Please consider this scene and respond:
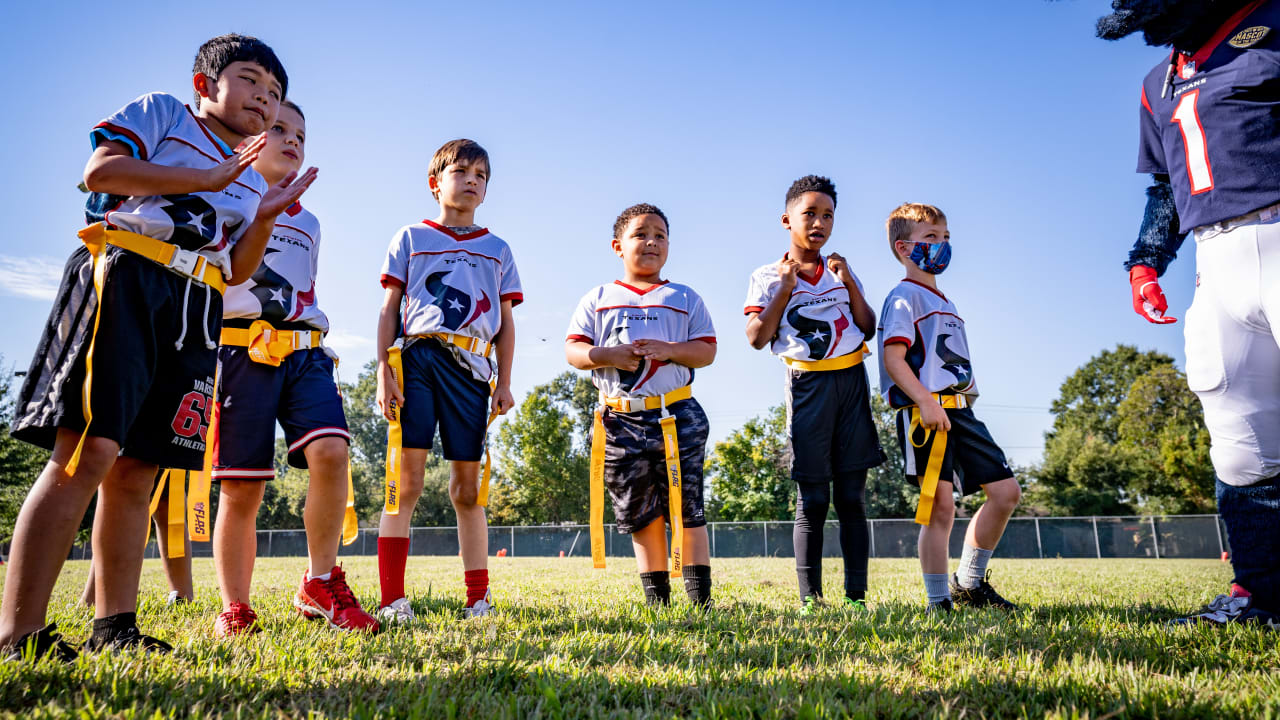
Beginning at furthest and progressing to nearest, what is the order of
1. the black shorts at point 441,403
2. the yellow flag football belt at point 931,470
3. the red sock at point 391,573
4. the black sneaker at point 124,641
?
1. the yellow flag football belt at point 931,470
2. the black shorts at point 441,403
3. the red sock at point 391,573
4. the black sneaker at point 124,641

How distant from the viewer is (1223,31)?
3.13 meters

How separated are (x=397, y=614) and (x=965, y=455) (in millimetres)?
3204

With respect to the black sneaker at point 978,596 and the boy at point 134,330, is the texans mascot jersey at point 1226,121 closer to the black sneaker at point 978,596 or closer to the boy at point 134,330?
the black sneaker at point 978,596

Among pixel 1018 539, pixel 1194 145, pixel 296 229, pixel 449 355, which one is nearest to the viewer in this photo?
pixel 1194 145

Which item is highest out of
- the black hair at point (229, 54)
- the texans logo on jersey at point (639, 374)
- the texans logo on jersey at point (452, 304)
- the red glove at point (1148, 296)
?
the black hair at point (229, 54)

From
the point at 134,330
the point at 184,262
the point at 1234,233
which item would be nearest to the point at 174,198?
the point at 184,262

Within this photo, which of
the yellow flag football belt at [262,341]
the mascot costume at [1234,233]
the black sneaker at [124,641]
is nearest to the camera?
the black sneaker at [124,641]

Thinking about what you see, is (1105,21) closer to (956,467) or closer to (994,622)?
(956,467)

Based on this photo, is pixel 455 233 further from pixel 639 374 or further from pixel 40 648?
pixel 40 648

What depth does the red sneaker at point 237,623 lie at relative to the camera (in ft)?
9.66

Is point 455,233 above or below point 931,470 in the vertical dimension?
above

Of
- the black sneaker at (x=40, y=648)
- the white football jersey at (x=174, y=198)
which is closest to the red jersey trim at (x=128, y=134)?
the white football jersey at (x=174, y=198)

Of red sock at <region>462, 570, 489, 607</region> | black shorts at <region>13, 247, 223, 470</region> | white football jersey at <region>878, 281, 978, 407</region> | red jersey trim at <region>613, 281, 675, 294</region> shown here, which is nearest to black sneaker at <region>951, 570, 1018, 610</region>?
white football jersey at <region>878, 281, 978, 407</region>

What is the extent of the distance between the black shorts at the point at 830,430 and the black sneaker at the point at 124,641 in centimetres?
332
